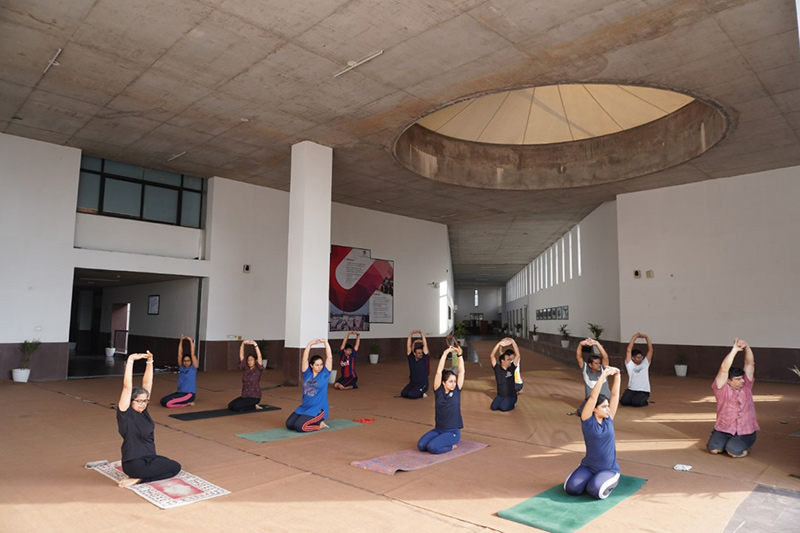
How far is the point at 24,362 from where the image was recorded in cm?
1209

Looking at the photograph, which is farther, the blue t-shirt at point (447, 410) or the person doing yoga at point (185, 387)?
the person doing yoga at point (185, 387)


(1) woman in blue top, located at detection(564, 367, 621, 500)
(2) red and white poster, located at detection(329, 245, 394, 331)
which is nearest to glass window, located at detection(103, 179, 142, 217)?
(2) red and white poster, located at detection(329, 245, 394, 331)

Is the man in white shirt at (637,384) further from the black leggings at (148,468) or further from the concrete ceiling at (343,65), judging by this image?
the black leggings at (148,468)

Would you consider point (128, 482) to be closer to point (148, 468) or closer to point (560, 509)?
point (148, 468)

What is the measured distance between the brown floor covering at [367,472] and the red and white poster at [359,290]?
316 inches

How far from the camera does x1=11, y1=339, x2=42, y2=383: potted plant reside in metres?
11.9

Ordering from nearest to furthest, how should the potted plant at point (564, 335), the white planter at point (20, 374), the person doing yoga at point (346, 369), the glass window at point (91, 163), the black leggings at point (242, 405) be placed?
the black leggings at point (242, 405)
the white planter at point (20, 374)
the person doing yoga at point (346, 369)
the glass window at point (91, 163)
the potted plant at point (564, 335)

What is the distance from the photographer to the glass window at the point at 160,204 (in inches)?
580

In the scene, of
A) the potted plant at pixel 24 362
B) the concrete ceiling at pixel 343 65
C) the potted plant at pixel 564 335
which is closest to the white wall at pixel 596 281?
the potted plant at pixel 564 335

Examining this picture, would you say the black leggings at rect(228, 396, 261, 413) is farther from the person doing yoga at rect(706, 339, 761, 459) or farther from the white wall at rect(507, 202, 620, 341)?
the white wall at rect(507, 202, 620, 341)

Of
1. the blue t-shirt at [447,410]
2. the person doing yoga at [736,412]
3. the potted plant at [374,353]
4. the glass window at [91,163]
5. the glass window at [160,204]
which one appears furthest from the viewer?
the potted plant at [374,353]

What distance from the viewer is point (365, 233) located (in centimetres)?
1916

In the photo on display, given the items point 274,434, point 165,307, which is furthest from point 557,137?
point 165,307

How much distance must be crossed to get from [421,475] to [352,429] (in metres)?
2.48
